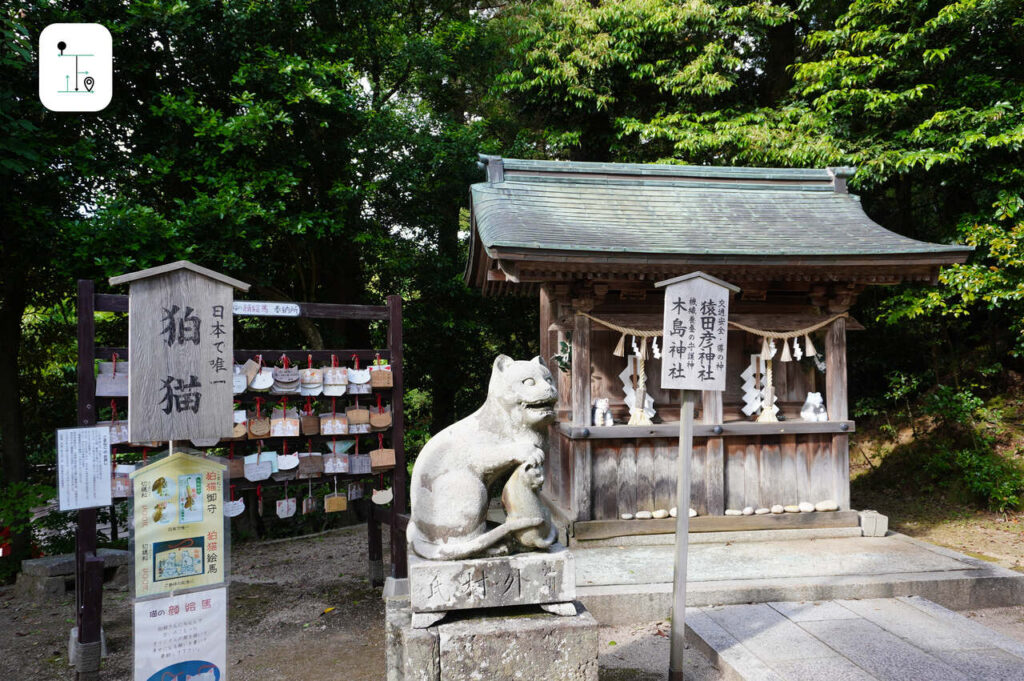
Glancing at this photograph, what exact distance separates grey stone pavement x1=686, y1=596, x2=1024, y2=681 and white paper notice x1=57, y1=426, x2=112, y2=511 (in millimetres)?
4533

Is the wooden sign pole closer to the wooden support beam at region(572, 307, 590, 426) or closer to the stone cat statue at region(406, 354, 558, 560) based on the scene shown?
the stone cat statue at region(406, 354, 558, 560)

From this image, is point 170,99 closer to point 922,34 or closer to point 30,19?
point 30,19

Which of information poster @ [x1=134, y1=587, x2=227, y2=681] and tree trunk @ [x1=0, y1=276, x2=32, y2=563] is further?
tree trunk @ [x1=0, y1=276, x2=32, y2=563]

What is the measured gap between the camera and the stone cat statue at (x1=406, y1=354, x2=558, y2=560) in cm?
321

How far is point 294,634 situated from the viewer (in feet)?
17.6

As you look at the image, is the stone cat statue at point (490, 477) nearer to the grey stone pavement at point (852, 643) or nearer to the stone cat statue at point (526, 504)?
the stone cat statue at point (526, 504)

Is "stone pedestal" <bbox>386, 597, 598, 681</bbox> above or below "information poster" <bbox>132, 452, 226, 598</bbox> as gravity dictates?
below

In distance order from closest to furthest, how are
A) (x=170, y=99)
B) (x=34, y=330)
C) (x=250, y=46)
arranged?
1. (x=170, y=99)
2. (x=250, y=46)
3. (x=34, y=330)

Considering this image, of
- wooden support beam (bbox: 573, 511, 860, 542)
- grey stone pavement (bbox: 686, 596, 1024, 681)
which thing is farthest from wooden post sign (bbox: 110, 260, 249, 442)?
wooden support beam (bbox: 573, 511, 860, 542)

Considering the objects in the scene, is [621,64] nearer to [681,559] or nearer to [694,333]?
[694,333]

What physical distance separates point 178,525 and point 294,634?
A: 2.56 metres

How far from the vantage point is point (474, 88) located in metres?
13.6

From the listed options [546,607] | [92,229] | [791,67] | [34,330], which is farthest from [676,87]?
[34,330]

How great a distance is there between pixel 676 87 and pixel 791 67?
2.17 metres
